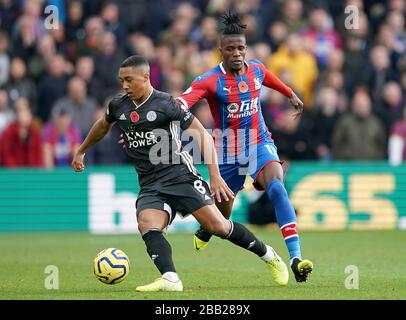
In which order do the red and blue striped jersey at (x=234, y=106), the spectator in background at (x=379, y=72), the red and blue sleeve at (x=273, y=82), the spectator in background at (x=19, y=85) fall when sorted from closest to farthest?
the red and blue striped jersey at (x=234, y=106)
the red and blue sleeve at (x=273, y=82)
the spectator in background at (x=19, y=85)
the spectator in background at (x=379, y=72)

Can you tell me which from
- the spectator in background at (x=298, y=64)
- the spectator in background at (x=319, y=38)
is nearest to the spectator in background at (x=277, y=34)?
the spectator in background at (x=298, y=64)

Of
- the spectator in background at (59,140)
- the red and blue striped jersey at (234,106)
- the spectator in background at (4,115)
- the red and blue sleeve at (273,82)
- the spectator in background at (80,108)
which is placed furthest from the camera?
the spectator in background at (80,108)

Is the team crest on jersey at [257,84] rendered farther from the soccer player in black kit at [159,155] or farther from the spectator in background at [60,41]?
the spectator in background at [60,41]

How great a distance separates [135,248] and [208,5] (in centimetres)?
766

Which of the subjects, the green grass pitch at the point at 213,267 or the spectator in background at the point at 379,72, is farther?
the spectator in background at the point at 379,72

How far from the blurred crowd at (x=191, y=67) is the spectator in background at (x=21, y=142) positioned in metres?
0.02

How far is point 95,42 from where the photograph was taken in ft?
64.5

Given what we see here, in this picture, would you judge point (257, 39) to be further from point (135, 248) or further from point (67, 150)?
point (135, 248)

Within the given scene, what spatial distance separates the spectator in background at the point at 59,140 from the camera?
60.0ft

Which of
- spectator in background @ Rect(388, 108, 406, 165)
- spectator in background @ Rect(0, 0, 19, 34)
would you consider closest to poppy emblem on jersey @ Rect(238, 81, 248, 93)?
spectator in background @ Rect(388, 108, 406, 165)

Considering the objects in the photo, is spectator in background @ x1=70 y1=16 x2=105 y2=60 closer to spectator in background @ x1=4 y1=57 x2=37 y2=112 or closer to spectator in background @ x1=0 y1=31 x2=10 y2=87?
spectator in background @ x1=4 y1=57 x2=37 y2=112

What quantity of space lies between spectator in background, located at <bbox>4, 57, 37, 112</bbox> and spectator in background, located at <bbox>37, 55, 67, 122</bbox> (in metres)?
0.19

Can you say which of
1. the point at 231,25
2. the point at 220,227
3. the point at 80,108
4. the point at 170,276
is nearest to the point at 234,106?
the point at 231,25
